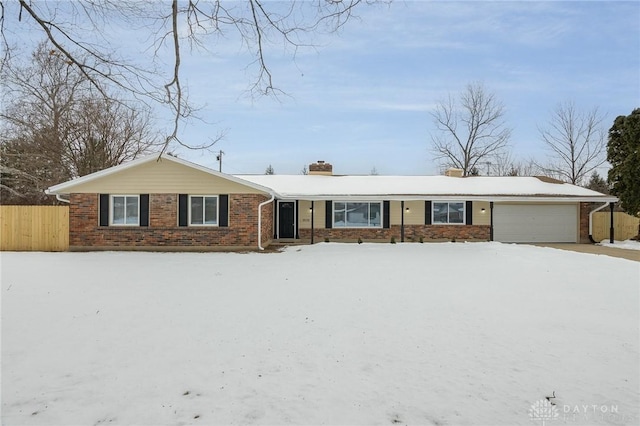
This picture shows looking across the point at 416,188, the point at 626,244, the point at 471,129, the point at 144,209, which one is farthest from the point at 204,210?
the point at 471,129

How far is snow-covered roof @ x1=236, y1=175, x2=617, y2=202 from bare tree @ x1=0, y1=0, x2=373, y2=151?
1017 cm

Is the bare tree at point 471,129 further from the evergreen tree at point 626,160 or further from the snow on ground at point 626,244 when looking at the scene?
the snow on ground at point 626,244

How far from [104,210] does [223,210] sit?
4.51 metres

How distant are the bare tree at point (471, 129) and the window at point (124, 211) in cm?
2479

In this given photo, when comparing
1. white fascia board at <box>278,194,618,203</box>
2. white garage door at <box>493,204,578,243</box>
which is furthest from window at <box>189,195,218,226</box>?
white garage door at <box>493,204,578,243</box>

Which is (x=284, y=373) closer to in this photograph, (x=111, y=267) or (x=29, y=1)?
(x=29, y=1)

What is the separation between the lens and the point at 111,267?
9945 millimetres

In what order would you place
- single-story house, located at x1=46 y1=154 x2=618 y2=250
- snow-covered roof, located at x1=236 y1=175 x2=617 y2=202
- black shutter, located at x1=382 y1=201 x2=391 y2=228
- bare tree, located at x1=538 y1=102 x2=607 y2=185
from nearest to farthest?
1. single-story house, located at x1=46 y1=154 x2=618 y2=250
2. snow-covered roof, located at x1=236 y1=175 x2=617 y2=202
3. black shutter, located at x1=382 y1=201 x2=391 y2=228
4. bare tree, located at x1=538 y1=102 x2=607 y2=185

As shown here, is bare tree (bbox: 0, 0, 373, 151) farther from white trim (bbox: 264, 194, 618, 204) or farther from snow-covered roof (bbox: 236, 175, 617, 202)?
white trim (bbox: 264, 194, 618, 204)

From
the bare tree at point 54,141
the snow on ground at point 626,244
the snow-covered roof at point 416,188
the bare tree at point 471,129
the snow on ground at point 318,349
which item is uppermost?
the bare tree at point 471,129

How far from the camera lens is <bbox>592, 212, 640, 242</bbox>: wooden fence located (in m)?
18.2

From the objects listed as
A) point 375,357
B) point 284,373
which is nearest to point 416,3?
point 375,357

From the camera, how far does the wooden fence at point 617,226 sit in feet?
59.9

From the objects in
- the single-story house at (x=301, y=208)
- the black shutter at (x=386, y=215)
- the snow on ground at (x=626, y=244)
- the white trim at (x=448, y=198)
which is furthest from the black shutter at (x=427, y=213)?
the snow on ground at (x=626, y=244)
